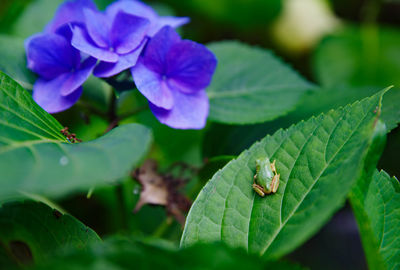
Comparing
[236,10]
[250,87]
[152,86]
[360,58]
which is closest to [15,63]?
[152,86]

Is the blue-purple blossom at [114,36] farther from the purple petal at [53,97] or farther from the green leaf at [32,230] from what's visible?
the green leaf at [32,230]

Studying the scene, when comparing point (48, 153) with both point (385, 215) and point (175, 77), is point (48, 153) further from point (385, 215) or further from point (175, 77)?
point (385, 215)

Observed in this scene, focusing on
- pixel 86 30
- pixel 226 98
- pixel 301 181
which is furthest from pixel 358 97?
pixel 86 30

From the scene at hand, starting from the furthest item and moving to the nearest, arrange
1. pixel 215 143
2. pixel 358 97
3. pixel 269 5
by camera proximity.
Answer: pixel 269 5
pixel 215 143
pixel 358 97

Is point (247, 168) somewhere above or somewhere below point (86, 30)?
below

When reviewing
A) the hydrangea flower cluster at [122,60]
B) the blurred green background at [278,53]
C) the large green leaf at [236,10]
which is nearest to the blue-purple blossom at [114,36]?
the hydrangea flower cluster at [122,60]

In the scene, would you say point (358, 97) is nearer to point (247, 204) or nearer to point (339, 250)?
point (247, 204)

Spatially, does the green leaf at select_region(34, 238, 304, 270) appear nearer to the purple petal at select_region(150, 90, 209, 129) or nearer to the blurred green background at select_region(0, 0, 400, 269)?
the purple petal at select_region(150, 90, 209, 129)

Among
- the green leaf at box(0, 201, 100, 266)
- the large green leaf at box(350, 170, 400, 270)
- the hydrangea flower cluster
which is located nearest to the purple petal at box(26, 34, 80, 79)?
the hydrangea flower cluster
